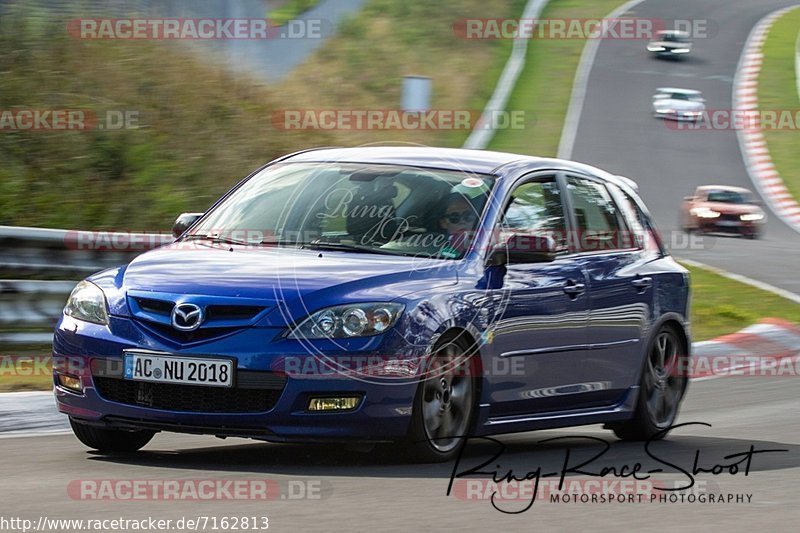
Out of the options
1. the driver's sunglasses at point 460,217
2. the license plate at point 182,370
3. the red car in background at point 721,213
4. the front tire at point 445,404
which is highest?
the driver's sunglasses at point 460,217

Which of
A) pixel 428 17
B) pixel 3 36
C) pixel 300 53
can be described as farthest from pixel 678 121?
pixel 3 36

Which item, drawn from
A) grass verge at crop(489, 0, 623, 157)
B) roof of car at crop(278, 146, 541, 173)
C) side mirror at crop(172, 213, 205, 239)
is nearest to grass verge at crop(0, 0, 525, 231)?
side mirror at crop(172, 213, 205, 239)

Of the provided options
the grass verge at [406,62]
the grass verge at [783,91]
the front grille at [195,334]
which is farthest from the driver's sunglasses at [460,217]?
the grass verge at [783,91]

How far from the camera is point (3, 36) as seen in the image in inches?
673

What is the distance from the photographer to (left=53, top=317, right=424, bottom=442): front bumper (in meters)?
6.69

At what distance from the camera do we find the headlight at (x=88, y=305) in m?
7.08

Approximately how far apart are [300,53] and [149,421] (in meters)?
28.8

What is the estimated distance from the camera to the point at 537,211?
8.34 m

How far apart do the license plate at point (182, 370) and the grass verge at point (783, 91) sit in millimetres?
31834

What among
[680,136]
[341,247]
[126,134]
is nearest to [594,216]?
[341,247]

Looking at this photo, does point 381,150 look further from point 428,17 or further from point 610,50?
point 610,50

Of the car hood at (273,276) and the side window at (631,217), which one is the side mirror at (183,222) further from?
the side window at (631,217)

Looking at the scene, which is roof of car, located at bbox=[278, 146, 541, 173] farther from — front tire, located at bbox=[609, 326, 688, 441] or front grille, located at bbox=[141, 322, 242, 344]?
front grille, located at bbox=[141, 322, 242, 344]

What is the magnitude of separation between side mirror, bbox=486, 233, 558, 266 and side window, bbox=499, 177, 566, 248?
0.23 meters
